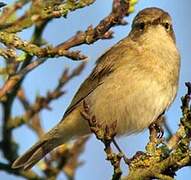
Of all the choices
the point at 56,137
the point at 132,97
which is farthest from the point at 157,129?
the point at 56,137

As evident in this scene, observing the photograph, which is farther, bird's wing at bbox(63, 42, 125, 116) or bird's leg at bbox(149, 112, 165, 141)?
bird's wing at bbox(63, 42, 125, 116)

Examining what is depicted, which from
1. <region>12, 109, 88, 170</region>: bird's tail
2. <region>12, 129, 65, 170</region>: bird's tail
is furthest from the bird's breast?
<region>12, 129, 65, 170</region>: bird's tail

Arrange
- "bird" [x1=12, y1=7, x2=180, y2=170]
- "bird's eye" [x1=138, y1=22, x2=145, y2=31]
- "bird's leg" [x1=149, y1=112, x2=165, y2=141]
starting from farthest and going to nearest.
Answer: "bird's eye" [x1=138, y1=22, x2=145, y2=31] < "bird" [x1=12, y1=7, x2=180, y2=170] < "bird's leg" [x1=149, y1=112, x2=165, y2=141]

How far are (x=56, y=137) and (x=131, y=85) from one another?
0.89m

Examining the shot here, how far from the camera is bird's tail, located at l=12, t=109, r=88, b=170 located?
448cm

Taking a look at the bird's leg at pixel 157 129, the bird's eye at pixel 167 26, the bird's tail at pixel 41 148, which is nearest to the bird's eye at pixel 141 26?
the bird's eye at pixel 167 26

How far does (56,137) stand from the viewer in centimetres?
480

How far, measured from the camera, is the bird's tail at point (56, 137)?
14.7 ft

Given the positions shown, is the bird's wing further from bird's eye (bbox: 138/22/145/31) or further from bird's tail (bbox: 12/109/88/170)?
bird's eye (bbox: 138/22/145/31)

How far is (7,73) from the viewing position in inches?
111

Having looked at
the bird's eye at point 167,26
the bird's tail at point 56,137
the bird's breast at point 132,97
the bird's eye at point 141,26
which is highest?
the bird's eye at point 141,26

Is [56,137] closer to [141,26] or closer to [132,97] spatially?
[132,97]

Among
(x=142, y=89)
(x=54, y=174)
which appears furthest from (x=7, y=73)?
(x=142, y=89)

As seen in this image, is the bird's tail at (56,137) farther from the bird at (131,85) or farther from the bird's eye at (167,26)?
the bird's eye at (167,26)
